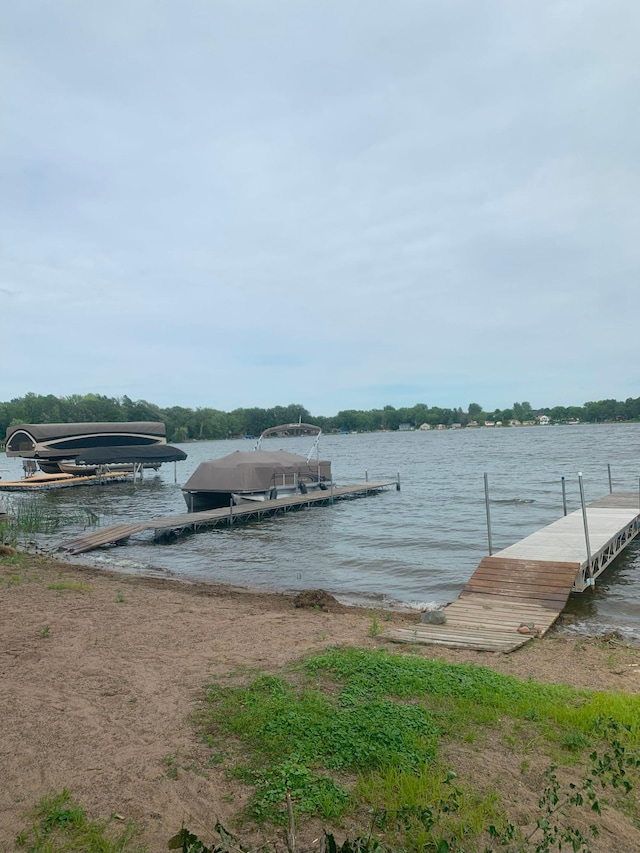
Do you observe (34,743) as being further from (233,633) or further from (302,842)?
(233,633)

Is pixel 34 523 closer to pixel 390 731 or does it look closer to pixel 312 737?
pixel 312 737

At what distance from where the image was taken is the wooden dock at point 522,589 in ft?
32.5

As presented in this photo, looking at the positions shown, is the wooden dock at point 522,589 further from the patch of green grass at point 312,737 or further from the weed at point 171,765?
the weed at point 171,765

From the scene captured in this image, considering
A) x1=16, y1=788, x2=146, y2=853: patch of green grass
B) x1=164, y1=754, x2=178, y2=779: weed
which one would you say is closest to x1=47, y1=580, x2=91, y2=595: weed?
x1=164, y1=754, x2=178, y2=779: weed

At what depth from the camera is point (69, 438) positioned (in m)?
58.9

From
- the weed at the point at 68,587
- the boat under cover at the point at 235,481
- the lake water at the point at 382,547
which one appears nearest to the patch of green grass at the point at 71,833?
the weed at the point at 68,587

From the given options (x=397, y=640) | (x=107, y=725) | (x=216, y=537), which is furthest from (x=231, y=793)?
(x=216, y=537)

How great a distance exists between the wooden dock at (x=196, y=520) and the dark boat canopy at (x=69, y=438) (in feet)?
105

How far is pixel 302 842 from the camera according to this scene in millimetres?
3969

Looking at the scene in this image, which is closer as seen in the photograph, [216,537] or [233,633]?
[233,633]

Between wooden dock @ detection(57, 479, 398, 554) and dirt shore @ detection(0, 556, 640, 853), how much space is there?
8826mm

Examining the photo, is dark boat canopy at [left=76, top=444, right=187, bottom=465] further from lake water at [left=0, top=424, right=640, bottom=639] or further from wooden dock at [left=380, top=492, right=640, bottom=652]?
wooden dock at [left=380, top=492, right=640, bottom=652]

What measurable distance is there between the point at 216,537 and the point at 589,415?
17864 centimetres

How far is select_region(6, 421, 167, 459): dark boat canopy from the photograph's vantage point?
57.7 metres
